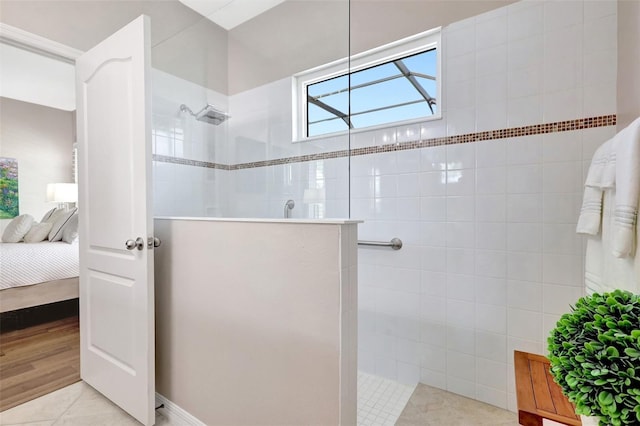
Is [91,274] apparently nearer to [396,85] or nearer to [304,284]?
[304,284]

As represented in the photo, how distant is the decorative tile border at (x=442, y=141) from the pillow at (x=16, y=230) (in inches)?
104

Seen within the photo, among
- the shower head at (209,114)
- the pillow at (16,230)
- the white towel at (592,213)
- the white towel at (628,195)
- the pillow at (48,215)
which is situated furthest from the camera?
the pillow at (48,215)

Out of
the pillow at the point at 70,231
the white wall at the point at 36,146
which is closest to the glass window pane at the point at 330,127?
the pillow at the point at 70,231

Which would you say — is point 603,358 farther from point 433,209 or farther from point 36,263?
point 36,263

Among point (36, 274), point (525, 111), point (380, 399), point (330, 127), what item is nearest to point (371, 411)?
point (380, 399)

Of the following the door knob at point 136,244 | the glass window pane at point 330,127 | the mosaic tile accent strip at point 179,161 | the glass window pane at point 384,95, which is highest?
the glass window pane at point 384,95

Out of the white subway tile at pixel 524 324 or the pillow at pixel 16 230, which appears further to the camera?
the pillow at pixel 16 230

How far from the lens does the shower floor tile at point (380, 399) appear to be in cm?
165

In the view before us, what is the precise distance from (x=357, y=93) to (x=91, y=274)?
6.98 feet

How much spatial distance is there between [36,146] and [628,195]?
5.59 meters

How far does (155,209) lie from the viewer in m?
1.78

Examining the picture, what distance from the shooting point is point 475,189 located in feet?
5.76

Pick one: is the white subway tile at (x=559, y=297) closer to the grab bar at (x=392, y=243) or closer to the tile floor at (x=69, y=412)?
the grab bar at (x=392, y=243)

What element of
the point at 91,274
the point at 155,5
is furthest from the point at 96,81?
the point at 91,274
